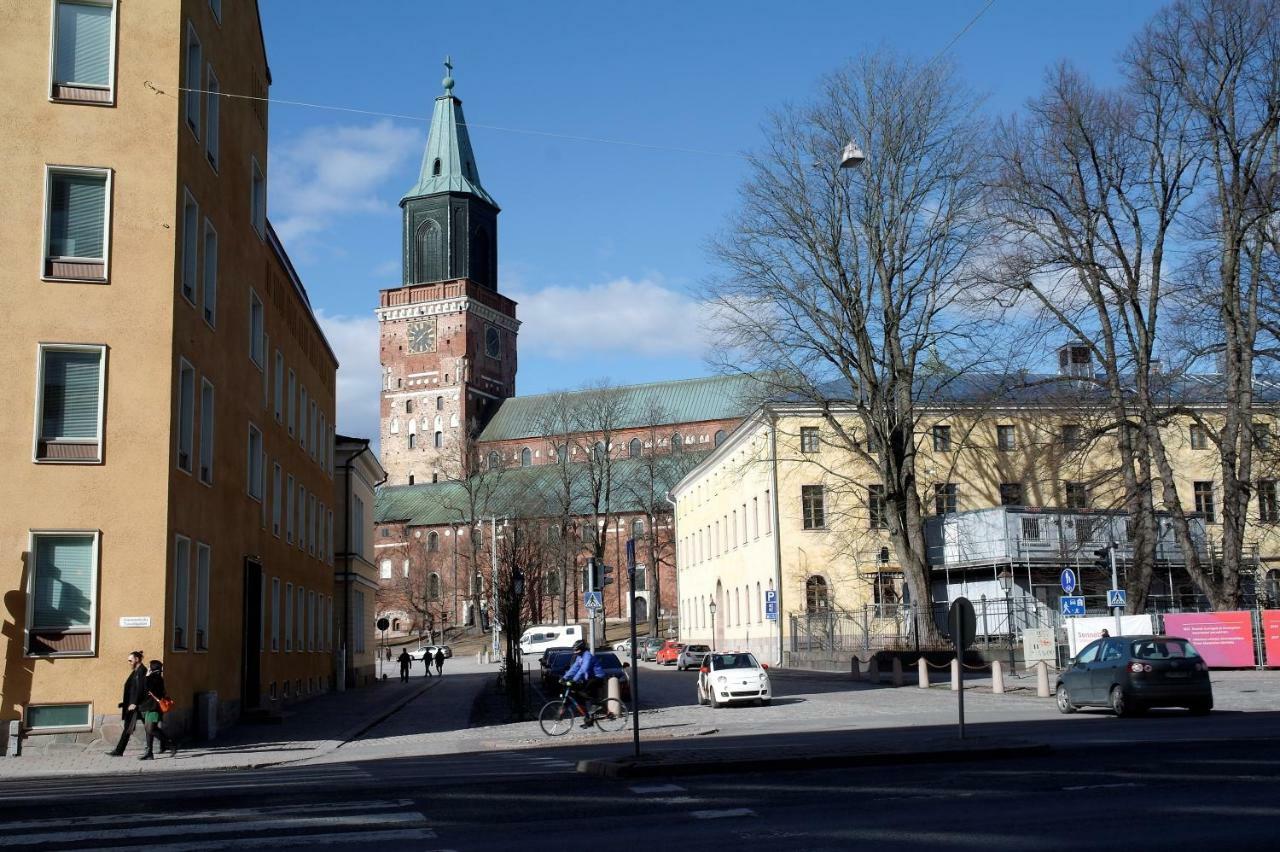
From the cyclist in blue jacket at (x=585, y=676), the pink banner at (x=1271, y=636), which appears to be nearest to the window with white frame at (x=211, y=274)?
the cyclist in blue jacket at (x=585, y=676)

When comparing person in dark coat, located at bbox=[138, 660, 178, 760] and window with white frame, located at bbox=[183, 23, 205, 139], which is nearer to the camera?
person in dark coat, located at bbox=[138, 660, 178, 760]

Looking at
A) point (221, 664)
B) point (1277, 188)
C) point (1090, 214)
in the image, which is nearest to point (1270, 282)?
point (1277, 188)

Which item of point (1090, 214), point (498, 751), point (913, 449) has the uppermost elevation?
point (1090, 214)

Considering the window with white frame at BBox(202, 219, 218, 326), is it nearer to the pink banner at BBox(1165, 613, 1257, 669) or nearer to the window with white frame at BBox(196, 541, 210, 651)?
the window with white frame at BBox(196, 541, 210, 651)

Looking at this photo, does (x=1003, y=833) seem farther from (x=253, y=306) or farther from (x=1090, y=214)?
(x=1090, y=214)

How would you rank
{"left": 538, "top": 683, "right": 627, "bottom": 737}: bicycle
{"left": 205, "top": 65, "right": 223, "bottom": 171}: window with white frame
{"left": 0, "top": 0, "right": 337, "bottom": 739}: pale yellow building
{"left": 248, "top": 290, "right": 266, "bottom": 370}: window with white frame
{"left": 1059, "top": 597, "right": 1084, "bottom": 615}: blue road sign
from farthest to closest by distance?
{"left": 1059, "top": 597, "right": 1084, "bottom": 615}: blue road sign → {"left": 248, "top": 290, "right": 266, "bottom": 370}: window with white frame → {"left": 205, "top": 65, "right": 223, "bottom": 171}: window with white frame → {"left": 538, "top": 683, "right": 627, "bottom": 737}: bicycle → {"left": 0, "top": 0, "right": 337, "bottom": 739}: pale yellow building

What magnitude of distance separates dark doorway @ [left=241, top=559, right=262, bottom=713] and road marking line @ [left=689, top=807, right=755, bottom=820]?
20477 mm

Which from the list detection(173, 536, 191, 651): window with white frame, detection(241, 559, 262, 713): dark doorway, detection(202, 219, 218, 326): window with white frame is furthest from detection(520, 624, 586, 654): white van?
detection(173, 536, 191, 651): window with white frame

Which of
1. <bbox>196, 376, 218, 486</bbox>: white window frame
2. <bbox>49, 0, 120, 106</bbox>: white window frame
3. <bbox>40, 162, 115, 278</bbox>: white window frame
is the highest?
<bbox>49, 0, 120, 106</bbox>: white window frame

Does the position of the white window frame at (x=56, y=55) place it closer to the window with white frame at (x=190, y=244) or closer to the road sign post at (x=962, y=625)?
the window with white frame at (x=190, y=244)

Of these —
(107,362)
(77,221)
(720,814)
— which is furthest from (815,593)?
(720,814)

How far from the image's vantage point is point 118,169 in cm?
2262

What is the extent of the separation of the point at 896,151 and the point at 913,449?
390 inches

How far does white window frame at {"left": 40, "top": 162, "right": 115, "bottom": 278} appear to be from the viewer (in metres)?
22.0
